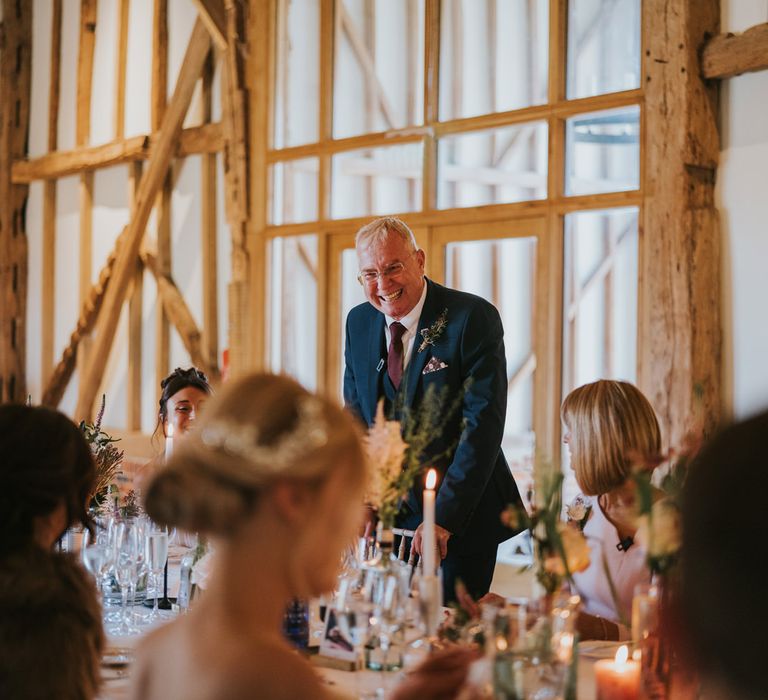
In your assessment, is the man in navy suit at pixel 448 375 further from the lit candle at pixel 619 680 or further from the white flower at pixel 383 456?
the lit candle at pixel 619 680

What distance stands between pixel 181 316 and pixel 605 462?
19.2 feet

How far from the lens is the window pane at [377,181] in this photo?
6.68 meters

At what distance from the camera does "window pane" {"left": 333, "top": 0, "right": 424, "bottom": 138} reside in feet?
21.8

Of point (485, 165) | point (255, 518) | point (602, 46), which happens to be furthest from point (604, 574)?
point (485, 165)

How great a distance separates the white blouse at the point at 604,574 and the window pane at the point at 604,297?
4.25m

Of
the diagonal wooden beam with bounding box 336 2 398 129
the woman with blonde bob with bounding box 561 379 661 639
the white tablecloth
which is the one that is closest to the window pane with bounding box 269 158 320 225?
the diagonal wooden beam with bounding box 336 2 398 129

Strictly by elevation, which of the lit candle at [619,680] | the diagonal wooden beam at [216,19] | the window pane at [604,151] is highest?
the diagonal wooden beam at [216,19]

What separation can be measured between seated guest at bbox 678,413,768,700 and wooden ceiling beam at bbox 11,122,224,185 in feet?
24.1

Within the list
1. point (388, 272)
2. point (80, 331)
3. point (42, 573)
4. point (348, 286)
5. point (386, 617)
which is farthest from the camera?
point (80, 331)

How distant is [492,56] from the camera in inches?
236

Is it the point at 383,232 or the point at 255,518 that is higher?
the point at 383,232

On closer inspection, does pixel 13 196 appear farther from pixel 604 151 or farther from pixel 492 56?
pixel 604 151

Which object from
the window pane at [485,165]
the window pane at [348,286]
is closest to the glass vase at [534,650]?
the window pane at [485,165]

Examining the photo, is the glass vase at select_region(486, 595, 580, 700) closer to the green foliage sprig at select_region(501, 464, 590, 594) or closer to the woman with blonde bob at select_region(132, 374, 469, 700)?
the green foliage sprig at select_region(501, 464, 590, 594)
